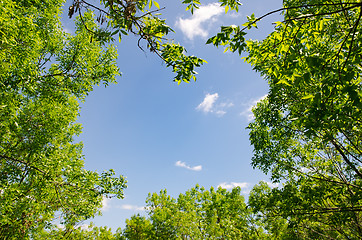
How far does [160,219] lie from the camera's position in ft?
64.5

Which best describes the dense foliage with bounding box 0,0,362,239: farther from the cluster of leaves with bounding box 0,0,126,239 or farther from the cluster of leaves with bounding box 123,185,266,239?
the cluster of leaves with bounding box 123,185,266,239

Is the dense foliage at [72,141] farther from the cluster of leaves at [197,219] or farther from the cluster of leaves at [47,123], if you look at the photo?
the cluster of leaves at [197,219]

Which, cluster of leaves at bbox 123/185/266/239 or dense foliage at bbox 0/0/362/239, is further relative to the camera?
cluster of leaves at bbox 123/185/266/239

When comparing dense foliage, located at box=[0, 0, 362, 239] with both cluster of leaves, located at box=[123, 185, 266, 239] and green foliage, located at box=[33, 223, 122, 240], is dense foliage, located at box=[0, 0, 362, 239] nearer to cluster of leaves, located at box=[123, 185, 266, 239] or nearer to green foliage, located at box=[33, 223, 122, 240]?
green foliage, located at box=[33, 223, 122, 240]

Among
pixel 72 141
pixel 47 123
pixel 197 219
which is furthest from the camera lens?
pixel 197 219

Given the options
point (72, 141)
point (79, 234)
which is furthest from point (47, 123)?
point (79, 234)

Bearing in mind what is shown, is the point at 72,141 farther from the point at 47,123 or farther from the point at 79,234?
the point at 79,234

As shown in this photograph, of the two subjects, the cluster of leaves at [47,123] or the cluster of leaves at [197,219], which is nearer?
the cluster of leaves at [47,123]

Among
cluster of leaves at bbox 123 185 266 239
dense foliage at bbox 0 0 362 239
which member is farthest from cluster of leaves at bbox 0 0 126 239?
cluster of leaves at bbox 123 185 266 239

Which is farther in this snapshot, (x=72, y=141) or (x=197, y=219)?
(x=197, y=219)

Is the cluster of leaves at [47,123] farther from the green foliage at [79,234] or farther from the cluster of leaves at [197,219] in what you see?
the cluster of leaves at [197,219]

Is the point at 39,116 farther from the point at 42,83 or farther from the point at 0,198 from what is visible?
the point at 0,198

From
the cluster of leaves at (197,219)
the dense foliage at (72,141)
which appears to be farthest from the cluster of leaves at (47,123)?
the cluster of leaves at (197,219)

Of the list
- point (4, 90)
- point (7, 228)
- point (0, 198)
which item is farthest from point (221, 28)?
point (7, 228)
